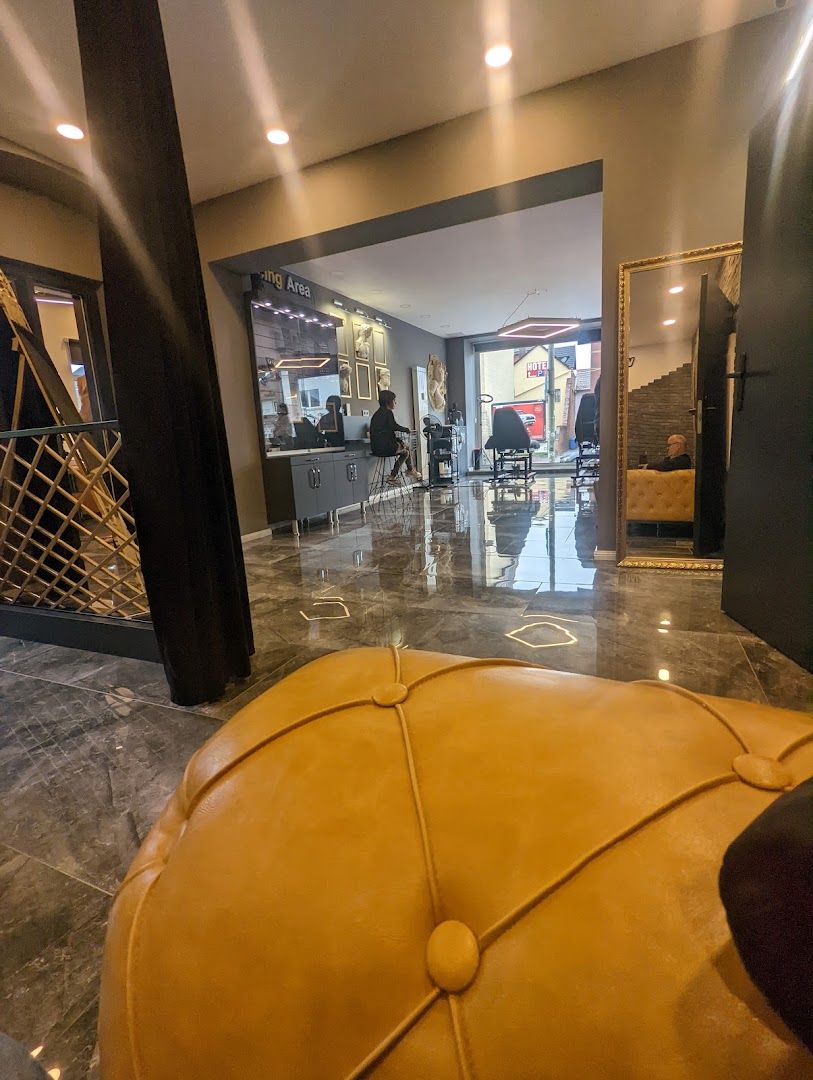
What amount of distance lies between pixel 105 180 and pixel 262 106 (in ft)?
7.36

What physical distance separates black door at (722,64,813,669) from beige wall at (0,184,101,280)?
492 cm

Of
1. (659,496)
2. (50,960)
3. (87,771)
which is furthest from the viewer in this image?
(659,496)

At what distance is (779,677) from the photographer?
1744 mm

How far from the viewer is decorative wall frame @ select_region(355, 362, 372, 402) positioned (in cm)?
718

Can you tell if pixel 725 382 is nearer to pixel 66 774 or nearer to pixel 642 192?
pixel 642 192

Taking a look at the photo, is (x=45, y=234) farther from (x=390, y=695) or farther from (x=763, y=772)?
(x=763, y=772)

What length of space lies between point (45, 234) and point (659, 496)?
17.3 ft

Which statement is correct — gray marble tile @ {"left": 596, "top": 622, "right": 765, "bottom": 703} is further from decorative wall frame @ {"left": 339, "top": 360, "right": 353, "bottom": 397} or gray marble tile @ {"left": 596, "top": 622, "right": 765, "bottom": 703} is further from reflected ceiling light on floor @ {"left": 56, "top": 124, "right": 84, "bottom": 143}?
decorative wall frame @ {"left": 339, "top": 360, "right": 353, "bottom": 397}

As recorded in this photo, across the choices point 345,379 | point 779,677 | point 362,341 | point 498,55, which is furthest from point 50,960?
point 362,341

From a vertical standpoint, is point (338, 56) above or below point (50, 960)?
above

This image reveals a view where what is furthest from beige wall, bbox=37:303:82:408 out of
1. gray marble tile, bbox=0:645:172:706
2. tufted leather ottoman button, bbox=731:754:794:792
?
tufted leather ottoman button, bbox=731:754:794:792

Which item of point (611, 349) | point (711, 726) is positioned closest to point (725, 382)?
point (611, 349)

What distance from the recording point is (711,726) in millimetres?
488

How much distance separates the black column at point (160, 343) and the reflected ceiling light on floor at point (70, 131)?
7.69 feet
